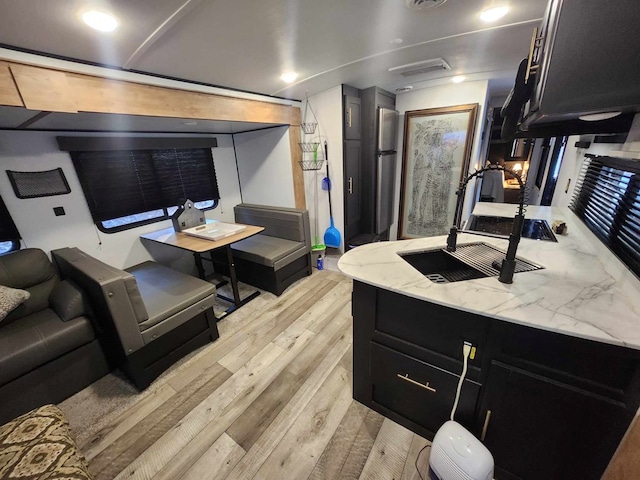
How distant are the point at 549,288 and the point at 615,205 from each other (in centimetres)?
75

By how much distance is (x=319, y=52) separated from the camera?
6.03 ft

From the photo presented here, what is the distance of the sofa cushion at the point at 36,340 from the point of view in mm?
1516

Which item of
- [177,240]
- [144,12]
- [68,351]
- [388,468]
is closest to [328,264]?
[177,240]

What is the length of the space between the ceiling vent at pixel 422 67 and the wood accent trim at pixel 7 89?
2625 mm

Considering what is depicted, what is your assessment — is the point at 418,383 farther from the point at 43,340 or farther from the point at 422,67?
the point at 422,67

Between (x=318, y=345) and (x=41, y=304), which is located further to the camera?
(x=318, y=345)

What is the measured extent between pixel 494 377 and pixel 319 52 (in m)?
2.28

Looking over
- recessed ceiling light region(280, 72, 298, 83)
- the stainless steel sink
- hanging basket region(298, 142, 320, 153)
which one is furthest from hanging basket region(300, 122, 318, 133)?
the stainless steel sink

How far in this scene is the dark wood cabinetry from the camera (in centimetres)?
90

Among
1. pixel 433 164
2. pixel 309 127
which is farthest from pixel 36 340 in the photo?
pixel 433 164

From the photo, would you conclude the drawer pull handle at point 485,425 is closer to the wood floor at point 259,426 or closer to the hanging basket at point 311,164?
the wood floor at point 259,426

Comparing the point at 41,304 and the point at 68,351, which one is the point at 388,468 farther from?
the point at 41,304

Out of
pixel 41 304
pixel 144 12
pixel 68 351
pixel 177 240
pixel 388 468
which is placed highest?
pixel 144 12

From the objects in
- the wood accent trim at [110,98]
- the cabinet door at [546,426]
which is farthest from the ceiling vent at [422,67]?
the cabinet door at [546,426]
